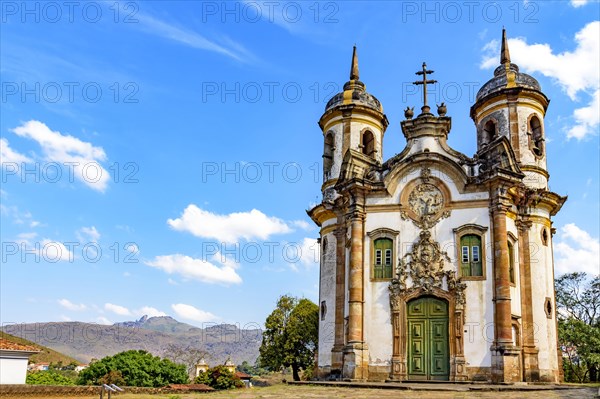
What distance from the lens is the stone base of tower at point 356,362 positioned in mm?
21422

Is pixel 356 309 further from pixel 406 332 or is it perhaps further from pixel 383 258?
pixel 383 258

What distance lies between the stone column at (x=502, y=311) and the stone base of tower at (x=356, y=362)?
4.53 metres

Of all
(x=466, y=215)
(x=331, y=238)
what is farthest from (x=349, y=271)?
(x=466, y=215)

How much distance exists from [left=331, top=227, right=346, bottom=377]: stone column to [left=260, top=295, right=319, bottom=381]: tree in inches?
419

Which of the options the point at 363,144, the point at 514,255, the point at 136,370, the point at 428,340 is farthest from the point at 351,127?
the point at 136,370

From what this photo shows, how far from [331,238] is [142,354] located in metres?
18.9

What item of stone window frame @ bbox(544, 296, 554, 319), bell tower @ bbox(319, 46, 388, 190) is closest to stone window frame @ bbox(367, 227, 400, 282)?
bell tower @ bbox(319, 46, 388, 190)

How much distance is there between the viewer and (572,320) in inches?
1364

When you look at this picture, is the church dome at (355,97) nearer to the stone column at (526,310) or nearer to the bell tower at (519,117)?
the bell tower at (519,117)

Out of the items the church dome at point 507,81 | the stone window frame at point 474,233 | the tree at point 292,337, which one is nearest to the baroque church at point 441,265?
the stone window frame at point 474,233

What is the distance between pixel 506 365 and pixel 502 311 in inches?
73.1

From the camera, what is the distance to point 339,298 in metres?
24.2

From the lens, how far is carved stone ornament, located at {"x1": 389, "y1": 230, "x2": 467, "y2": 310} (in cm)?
2188

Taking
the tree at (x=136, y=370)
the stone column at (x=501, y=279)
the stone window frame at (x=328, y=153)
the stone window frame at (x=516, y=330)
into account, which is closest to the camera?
the stone column at (x=501, y=279)
